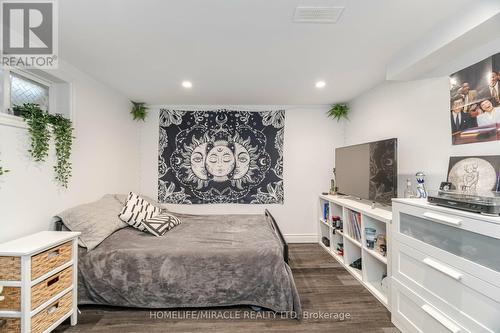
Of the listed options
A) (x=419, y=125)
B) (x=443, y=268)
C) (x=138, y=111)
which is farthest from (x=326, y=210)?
(x=138, y=111)

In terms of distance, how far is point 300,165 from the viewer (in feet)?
13.0

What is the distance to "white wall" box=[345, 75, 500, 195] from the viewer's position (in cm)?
205

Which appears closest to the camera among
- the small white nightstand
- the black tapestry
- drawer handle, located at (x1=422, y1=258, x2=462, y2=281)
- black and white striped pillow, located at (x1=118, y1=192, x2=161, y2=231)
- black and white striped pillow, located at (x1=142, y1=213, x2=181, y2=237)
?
drawer handle, located at (x1=422, y1=258, x2=462, y2=281)

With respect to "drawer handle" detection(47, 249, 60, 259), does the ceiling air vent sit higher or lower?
higher

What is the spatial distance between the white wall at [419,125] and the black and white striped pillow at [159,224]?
2747mm

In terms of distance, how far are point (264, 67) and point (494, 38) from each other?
1827mm

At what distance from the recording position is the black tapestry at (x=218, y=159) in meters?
3.84

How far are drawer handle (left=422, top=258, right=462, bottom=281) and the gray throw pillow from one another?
2.72m

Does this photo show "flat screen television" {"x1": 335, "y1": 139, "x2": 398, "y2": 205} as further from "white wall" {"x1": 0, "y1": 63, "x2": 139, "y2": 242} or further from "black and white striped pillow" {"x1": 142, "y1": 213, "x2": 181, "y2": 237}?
"white wall" {"x1": 0, "y1": 63, "x2": 139, "y2": 242}

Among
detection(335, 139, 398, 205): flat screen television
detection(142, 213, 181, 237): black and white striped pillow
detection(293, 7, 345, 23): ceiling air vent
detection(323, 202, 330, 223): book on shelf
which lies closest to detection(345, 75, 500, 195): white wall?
detection(335, 139, 398, 205): flat screen television

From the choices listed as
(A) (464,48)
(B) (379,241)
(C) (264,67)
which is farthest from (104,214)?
(A) (464,48)

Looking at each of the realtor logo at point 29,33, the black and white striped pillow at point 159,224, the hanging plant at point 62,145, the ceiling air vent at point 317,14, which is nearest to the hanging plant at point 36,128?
the hanging plant at point 62,145

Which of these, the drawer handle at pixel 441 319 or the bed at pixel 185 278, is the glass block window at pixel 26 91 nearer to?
the bed at pixel 185 278

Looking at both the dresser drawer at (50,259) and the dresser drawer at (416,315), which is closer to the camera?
the dresser drawer at (416,315)
